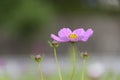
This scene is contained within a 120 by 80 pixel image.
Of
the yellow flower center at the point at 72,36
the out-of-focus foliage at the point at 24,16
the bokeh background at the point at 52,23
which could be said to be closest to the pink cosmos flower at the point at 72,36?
the yellow flower center at the point at 72,36

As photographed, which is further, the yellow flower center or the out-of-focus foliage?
the out-of-focus foliage

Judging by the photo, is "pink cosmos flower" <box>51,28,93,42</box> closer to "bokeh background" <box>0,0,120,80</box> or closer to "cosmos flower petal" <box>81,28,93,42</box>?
"cosmos flower petal" <box>81,28,93,42</box>

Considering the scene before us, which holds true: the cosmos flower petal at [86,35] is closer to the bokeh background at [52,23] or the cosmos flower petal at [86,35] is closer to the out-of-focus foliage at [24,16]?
the bokeh background at [52,23]

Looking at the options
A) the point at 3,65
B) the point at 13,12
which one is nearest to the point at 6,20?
the point at 13,12

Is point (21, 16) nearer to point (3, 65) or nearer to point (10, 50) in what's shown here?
point (10, 50)

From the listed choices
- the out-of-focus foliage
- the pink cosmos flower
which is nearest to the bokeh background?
the out-of-focus foliage

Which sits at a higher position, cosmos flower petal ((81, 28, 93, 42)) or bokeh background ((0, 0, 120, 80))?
bokeh background ((0, 0, 120, 80))

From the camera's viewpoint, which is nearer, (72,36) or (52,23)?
(72,36)

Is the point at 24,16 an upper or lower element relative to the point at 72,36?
upper

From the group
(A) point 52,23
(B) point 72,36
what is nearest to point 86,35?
(B) point 72,36

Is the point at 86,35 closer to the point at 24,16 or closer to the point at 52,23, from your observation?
the point at 24,16

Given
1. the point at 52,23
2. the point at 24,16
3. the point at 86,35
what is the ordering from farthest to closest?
the point at 52,23 < the point at 24,16 < the point at 86,35
